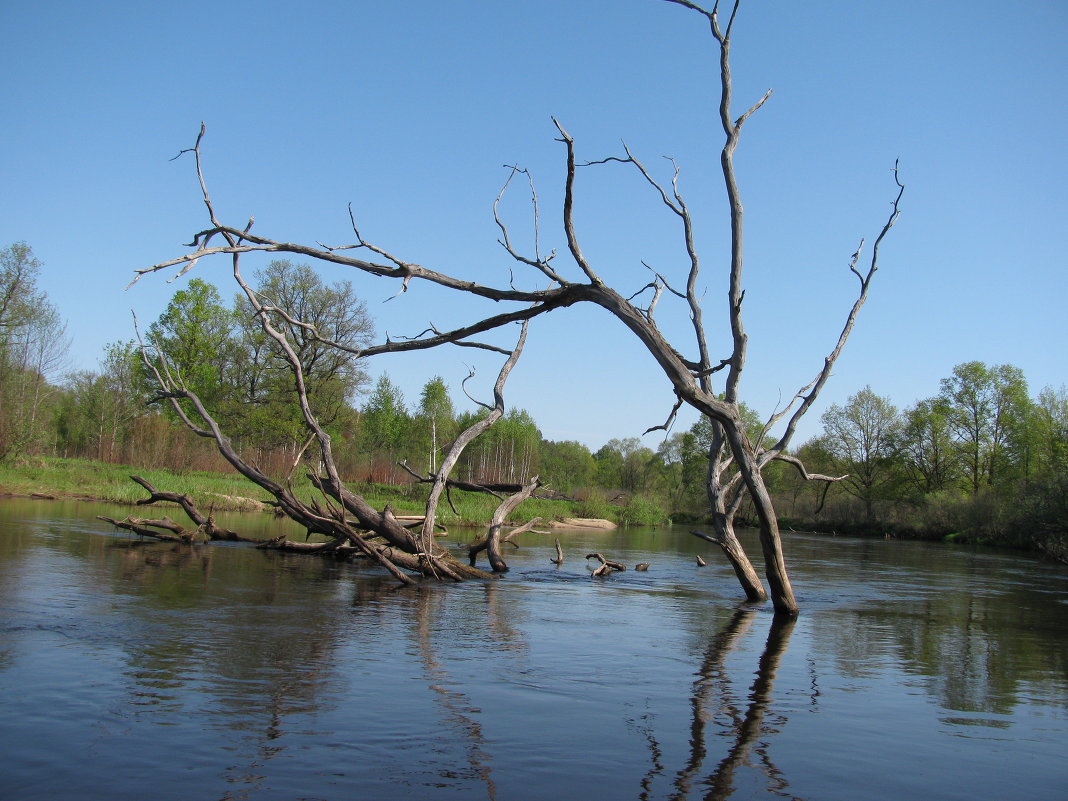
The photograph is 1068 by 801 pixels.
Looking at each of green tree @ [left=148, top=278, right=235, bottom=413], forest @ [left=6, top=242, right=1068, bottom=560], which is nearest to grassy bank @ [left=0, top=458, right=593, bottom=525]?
forest @ [left=6, top=242, right=1068, bottom=560]

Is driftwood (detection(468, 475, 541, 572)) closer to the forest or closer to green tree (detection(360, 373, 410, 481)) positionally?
the forest

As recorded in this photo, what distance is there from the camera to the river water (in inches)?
181

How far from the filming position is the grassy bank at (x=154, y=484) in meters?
28.4

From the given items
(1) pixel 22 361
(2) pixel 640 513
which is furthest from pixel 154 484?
(2) pixel 640 513

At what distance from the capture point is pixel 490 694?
6551 millimetres

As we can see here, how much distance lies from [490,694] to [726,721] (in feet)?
6.21

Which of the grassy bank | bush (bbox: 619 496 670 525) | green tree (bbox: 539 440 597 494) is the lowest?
bush (bbox: 619 496 670 525)

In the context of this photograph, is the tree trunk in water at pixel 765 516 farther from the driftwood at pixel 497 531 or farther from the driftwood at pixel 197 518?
the driftwood at pixel 197 518

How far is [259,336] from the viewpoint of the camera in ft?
154

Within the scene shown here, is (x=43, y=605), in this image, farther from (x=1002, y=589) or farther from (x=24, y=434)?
(x=24, y=434)

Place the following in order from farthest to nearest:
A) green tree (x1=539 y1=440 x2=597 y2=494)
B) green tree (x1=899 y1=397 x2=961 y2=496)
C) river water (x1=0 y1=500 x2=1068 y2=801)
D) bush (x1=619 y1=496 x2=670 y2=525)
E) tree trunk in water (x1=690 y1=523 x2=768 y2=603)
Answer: green tree (x1=539 y1=440 x2=597 y2=494) < green tree (x1=899 y1=397 x2=961 y2=496) < bush (x1=619 y1=496 x2=670 y2=525) < tree trunk in water (x1=690 y1=523 x2=768 y2=603) < river water (x1=0 y1=500 x2=1068 y2=801)

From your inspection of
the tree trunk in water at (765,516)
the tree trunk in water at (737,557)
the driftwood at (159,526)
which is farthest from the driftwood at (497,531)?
the driftwood at (159,526)

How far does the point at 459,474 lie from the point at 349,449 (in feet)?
50.4

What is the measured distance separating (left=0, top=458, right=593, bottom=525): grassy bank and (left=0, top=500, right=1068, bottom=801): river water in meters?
15.0
